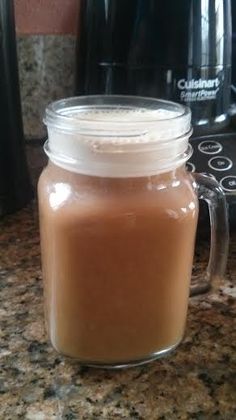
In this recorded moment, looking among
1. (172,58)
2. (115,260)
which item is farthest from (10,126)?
(115,260)

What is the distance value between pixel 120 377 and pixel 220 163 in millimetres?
298

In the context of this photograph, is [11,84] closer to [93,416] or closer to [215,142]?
[215,142]

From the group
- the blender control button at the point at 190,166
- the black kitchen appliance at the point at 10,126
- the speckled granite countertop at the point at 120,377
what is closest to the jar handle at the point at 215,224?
the speckled granite countertop at the point at 120,377

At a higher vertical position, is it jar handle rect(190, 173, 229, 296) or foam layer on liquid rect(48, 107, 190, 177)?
foam layer on liquid rect(48, 107, 190, 177)

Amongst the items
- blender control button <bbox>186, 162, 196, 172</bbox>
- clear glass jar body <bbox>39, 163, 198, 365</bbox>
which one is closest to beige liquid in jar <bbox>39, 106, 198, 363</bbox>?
clear glass jar body <bbox>39, 163, 198, 365</bbox>

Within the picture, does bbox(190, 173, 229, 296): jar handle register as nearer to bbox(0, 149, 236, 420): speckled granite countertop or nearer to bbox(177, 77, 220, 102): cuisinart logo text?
bbox(0, 149, 236, 420): speckled granite countertop

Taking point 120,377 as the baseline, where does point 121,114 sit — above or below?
above

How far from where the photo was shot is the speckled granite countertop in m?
0.39

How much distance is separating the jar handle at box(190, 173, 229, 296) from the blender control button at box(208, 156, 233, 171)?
0.49ft

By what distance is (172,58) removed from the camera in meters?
0.61

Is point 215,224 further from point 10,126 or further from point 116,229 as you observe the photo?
point 10,126

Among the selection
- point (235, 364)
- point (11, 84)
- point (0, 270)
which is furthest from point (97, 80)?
point (235, 364)

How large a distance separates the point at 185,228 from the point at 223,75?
0.28 metres

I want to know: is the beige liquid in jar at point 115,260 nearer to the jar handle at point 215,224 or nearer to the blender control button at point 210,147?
the jar handle at point 215,224
